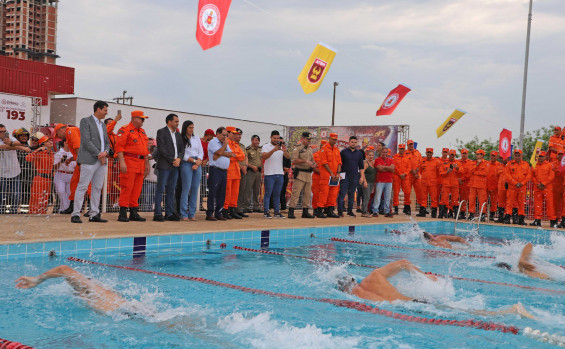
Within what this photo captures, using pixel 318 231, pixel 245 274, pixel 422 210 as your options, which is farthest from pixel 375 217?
pixel 245 274

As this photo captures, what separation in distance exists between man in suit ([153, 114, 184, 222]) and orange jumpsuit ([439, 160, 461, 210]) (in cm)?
821

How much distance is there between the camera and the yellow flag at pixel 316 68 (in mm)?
12062

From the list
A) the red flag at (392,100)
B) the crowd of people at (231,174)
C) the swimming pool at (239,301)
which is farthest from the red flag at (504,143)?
the swimming pool at (239,301)

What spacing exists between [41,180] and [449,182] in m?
10.3

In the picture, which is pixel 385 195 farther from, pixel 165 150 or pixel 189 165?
pixel 165 150

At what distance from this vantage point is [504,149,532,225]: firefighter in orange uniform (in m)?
13.6

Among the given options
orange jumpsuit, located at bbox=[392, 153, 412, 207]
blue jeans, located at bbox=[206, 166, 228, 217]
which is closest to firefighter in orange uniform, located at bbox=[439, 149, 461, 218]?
orange jumpsuit, located at bbox=[392, 153, 412, 207]

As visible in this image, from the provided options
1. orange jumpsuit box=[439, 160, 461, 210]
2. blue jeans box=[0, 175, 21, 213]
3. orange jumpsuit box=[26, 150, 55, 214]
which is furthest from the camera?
orange jumpsuit box=[439, 160, 461, 210]

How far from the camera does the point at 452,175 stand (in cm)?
1494

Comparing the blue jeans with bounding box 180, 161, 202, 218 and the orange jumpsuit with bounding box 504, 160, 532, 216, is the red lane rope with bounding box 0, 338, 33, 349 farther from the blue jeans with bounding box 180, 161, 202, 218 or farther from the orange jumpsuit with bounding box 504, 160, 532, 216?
the orange jumpsuit with bounding box 504, 160, 532, 216

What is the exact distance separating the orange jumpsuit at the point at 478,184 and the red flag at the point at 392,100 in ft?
9.28

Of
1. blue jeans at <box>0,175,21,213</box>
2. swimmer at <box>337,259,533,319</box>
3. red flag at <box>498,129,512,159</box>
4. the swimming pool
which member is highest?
red flag at <box>498,129,512,159</box>

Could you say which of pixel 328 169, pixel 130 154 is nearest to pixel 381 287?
pixel 130 154

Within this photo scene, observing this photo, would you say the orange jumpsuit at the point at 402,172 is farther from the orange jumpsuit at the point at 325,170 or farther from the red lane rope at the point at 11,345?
the red lane rope at the point at 11,345
